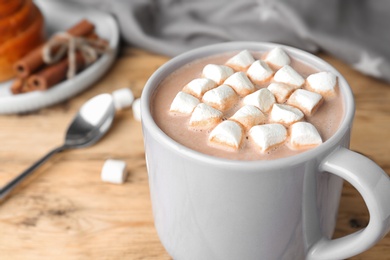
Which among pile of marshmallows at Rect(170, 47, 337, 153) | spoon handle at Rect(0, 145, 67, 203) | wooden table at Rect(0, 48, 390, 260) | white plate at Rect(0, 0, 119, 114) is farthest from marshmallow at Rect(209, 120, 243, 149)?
white plate at Rect(0, 0, 119, 114)

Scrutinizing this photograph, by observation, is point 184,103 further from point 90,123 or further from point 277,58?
point 90,123

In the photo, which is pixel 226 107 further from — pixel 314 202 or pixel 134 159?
pixel 134 159

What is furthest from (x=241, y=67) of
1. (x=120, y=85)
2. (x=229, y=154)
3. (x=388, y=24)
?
(x=388, y=24)

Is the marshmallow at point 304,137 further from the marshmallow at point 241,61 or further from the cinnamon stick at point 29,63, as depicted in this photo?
the cinnamon stick at point 29,63

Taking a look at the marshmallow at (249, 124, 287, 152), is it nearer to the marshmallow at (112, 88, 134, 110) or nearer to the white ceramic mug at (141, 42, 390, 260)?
the white ceramic mug at (141, 42, 390, 260)

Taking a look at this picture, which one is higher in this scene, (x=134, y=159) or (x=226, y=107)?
(x=226, y=107)

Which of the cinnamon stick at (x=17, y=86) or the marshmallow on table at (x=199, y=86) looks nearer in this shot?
the marshmallow on table at (x=199, y=86)

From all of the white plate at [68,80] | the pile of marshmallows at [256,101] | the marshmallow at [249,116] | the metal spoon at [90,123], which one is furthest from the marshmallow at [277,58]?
the white plate at [68,80]
